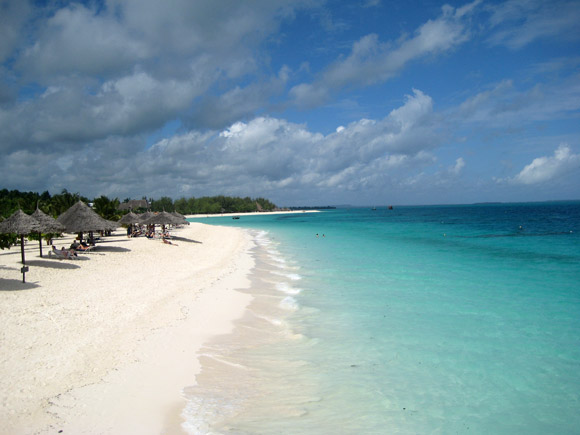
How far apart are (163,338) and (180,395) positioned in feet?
6.52

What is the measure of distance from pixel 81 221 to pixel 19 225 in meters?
4.80

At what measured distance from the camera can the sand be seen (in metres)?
4.07

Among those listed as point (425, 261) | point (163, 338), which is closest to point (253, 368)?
point (163, 338)

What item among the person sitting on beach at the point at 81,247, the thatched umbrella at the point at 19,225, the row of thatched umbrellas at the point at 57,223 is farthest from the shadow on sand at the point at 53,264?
the person sitting on beach at the point at 81,247

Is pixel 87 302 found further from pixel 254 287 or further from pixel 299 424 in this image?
pixel 299 424

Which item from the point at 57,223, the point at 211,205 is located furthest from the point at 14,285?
the point at 211,205

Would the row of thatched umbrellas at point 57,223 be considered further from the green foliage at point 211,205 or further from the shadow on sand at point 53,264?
the green foliage at point 211,205

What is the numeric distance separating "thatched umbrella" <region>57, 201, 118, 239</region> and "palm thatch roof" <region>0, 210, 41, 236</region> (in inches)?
160

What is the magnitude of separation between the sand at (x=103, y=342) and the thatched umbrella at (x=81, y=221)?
12.0 feet

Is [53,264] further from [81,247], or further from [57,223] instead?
[81,247]

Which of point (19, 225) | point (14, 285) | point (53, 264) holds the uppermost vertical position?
point (19, 225)

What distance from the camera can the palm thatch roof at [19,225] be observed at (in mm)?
11305

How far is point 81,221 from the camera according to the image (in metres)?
16.2

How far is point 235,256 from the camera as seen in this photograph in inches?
712
